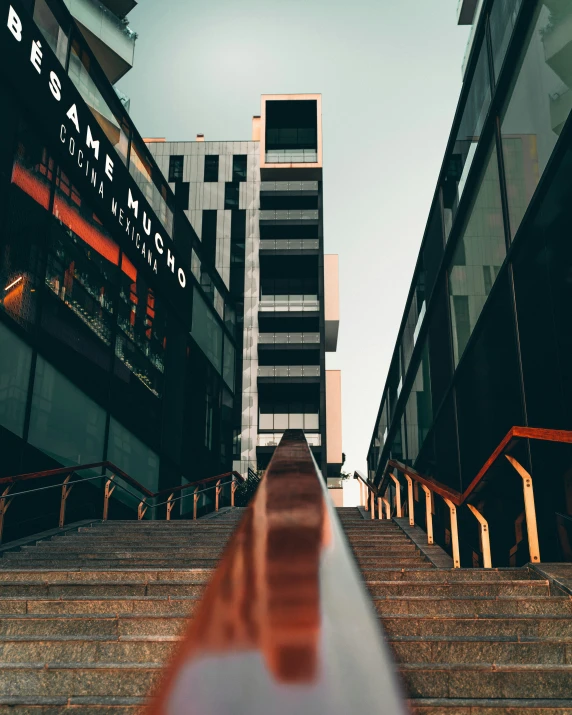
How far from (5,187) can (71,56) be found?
11.2ft

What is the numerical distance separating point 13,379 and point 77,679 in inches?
210

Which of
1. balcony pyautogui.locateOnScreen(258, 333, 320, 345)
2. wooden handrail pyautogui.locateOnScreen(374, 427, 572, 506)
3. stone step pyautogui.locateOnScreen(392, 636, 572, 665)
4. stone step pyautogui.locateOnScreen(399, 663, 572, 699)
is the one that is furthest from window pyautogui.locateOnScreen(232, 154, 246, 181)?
stone step pyautogui.locateOnScreen(399, 663, 572, 699)

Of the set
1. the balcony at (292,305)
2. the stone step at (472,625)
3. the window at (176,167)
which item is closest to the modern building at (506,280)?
the stone step at (472,625)

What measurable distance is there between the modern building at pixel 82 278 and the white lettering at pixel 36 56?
24mm

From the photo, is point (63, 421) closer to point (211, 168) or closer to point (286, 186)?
point (286, 186)

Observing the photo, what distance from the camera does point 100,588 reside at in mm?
4918

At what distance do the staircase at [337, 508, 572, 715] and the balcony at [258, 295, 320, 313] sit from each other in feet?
112

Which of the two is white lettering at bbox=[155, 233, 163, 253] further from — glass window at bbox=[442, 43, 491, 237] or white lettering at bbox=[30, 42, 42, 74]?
glass window at bbox=[442, 43, 491, 237]

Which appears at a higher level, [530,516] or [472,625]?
[530,516]

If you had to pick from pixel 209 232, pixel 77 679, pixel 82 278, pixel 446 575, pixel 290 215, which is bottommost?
pixel 77 679

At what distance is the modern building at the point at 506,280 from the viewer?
585 centimetres

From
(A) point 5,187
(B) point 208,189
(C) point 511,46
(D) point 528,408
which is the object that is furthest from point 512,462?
(B) point 208,189

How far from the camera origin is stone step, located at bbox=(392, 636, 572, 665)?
145 inches

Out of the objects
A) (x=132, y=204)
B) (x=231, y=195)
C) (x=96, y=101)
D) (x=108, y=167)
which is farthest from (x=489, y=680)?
(x=231, y=195)
